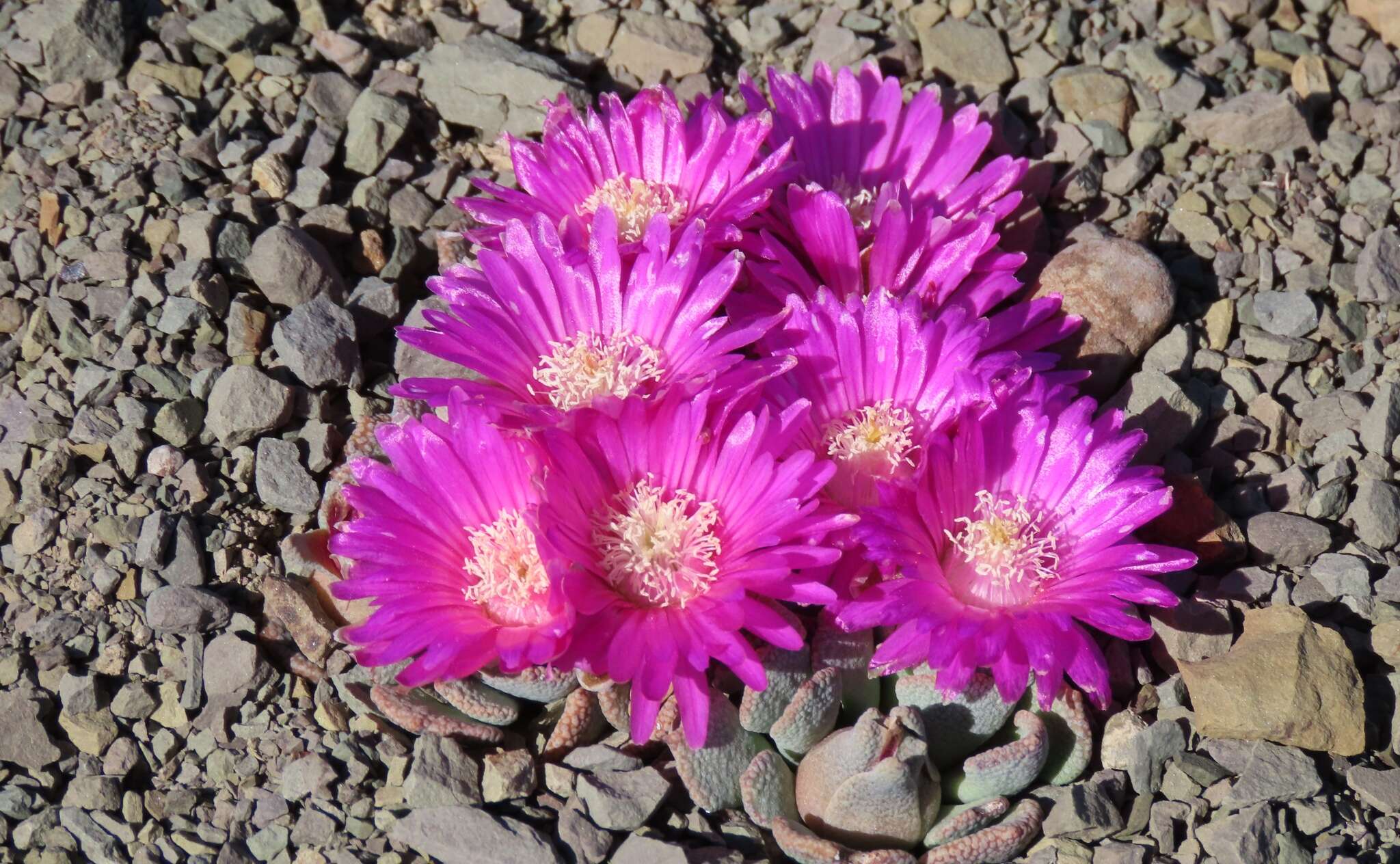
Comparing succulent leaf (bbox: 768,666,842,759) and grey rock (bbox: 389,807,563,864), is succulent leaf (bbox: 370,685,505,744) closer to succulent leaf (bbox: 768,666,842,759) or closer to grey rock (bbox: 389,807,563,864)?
grey rock (bbox: 389,807,563,864)

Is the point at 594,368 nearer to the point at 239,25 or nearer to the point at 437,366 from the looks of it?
the point at 437,366

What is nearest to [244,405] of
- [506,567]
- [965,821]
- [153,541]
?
[153,541]

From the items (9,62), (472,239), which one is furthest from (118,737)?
(9,62)

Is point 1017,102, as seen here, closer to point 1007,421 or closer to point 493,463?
point 1007,421

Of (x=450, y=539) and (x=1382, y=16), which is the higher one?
(x=1382, y=16)

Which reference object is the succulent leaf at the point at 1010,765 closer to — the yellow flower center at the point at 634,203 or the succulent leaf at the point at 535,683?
the succulent leaf at the point at 535,683

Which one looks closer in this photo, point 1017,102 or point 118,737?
point 118,737

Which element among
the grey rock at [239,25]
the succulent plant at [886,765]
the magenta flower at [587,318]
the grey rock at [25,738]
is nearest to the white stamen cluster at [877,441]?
the magenta flower at [587,318]
